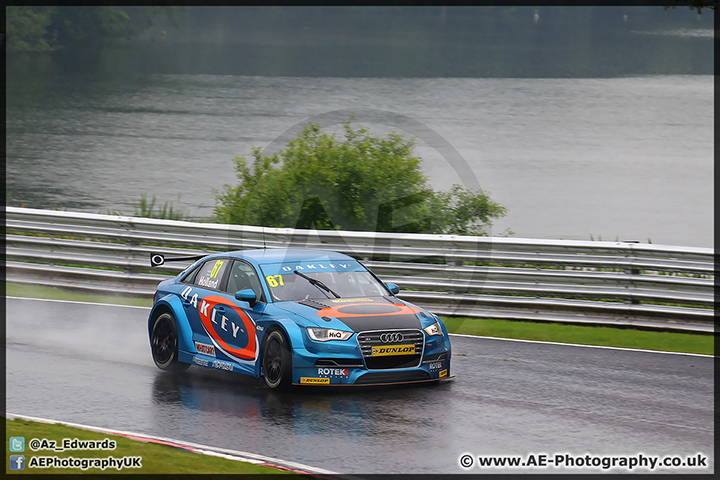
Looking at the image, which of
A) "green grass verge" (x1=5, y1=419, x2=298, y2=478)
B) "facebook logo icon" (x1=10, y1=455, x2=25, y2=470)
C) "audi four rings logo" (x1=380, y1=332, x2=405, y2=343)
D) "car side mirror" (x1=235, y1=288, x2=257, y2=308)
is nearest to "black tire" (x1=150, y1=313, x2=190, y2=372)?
"car side mirror" (x1=235, y1=288, x2=257, y2=308)

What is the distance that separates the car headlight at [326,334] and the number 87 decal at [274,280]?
104 centimetres

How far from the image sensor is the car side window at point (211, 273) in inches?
412

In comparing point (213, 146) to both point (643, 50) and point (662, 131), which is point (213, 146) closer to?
point (662, 131)

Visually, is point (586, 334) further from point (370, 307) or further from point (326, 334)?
point (326, 334)

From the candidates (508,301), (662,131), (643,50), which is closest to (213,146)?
(662,131)

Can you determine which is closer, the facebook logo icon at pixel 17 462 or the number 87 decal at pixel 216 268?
the facebook logo icon at pixel 17 462

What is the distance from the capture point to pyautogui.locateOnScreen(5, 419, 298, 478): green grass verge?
6383 millimetres

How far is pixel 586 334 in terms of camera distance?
42.8ft

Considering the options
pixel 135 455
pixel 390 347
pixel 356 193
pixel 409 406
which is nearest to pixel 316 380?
pixel 390 347

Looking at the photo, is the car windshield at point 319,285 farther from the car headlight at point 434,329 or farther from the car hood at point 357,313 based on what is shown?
the car headlight at point 434,329

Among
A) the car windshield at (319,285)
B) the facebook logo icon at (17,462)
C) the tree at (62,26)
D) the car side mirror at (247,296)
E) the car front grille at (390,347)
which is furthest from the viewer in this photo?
the tree at (62,26)

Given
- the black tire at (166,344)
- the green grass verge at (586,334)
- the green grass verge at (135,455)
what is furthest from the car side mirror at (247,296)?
the green grass verge at (586,334)

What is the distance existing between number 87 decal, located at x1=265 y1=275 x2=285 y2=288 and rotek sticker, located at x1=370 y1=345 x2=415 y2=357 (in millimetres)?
1568

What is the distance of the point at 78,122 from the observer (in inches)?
2731
